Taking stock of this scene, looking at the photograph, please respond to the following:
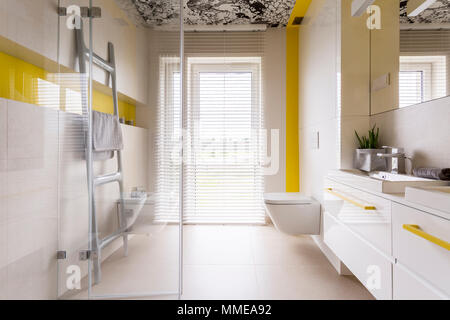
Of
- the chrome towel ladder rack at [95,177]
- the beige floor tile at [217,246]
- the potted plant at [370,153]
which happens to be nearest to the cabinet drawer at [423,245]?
the potted plant at [370,153]

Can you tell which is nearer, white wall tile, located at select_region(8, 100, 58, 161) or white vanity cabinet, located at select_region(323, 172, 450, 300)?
white vanity cabinet, located at select_region(323, 172, 450, 300)

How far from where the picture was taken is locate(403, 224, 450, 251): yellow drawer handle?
0.80 metres

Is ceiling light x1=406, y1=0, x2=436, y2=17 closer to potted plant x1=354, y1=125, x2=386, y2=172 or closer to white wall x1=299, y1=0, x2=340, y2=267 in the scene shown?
white wall x1=299, y1=0, x2=340, y2=267

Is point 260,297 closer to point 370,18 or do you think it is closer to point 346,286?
point 346,286

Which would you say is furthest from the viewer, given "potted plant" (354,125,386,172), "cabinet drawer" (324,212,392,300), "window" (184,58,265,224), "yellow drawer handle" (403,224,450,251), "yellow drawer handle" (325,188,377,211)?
"window" (184,58,265,224)

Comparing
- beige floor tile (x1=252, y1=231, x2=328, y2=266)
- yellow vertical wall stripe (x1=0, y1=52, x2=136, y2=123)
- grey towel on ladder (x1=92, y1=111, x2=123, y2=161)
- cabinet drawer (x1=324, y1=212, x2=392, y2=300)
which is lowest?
beige floor tile (x1=252, y1=231, x2=328, y2=266)

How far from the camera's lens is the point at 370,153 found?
70.9 inches

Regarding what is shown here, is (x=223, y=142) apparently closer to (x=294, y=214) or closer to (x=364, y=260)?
(x=294, y=214)

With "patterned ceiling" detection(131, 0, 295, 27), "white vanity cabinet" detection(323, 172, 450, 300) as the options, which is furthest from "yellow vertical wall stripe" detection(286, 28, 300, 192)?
"white vanity cabinet" detection(323, 172, 450, 300)

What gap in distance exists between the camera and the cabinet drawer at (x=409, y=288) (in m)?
0.88

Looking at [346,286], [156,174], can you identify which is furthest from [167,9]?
[346,286]

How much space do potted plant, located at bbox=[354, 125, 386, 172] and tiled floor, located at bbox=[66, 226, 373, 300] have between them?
84 centimetres

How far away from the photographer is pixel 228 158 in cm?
315

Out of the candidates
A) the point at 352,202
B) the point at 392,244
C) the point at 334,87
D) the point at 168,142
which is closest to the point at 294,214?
the point at 352,202
